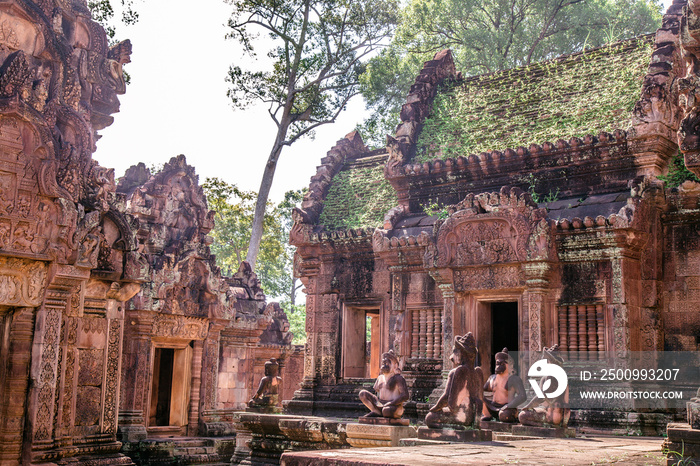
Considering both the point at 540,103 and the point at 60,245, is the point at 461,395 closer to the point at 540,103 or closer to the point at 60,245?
the point at 60,245

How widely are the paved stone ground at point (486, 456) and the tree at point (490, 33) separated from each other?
63.8ft

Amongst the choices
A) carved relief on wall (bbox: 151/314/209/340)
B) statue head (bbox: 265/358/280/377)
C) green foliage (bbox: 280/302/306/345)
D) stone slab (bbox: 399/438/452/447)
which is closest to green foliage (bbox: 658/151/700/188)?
stone slab (bbox: 399/438/452/447)

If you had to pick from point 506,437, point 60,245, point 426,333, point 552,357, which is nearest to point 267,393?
point 426,333

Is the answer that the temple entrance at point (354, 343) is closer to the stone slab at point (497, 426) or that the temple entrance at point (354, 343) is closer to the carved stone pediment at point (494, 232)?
the carved stone pediment at point (494, 232)

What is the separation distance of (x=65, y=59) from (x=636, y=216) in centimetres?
865

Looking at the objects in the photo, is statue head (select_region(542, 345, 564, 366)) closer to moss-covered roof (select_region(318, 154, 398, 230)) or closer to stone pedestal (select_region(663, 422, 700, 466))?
stone pedestal (select_region(663, 422, 700, 466))

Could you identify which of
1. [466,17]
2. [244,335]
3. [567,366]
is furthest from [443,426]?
[466,17]

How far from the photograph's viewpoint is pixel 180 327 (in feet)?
47.8

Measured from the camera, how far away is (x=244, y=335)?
16547 mm

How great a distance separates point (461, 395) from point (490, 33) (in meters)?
18.9

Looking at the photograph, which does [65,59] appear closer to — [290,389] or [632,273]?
[632,273]

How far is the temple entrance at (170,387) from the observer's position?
14.8 metres

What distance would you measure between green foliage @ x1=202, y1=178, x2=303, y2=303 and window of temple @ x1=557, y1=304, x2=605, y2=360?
1606cm

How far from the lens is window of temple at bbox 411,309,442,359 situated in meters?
14.0
